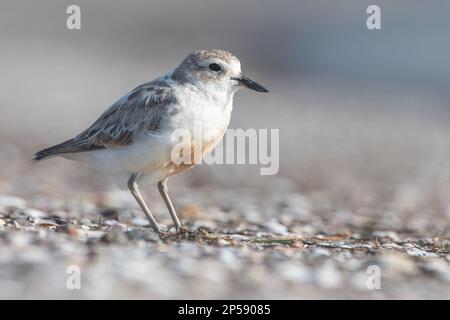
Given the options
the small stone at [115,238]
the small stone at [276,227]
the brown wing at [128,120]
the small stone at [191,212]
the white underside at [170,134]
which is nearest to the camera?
the small stone at [115,238]

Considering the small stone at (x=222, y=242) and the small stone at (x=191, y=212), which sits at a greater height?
the small stone at (x=222, y=242)

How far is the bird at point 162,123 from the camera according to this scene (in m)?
6.41

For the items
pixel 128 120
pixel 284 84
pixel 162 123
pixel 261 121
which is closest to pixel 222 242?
pixel 162 123

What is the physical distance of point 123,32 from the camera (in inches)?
1270

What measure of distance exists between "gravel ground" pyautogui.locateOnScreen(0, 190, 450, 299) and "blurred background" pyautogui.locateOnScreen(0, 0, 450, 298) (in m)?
0.03

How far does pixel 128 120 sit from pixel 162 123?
554 millimetres

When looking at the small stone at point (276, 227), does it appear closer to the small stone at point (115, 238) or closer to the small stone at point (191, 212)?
the small stone at point (191, 212)

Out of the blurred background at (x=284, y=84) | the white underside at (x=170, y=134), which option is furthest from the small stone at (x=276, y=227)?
the blurred background at (x=284, y=84)

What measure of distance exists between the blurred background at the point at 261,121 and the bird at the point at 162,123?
87 cm

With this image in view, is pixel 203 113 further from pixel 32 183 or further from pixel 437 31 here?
pixel 437 31

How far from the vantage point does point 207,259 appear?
5520 mm

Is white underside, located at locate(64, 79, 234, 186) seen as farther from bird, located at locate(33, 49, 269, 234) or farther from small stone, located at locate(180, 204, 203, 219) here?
small stone, located at locate(180, 204, 203, 219)

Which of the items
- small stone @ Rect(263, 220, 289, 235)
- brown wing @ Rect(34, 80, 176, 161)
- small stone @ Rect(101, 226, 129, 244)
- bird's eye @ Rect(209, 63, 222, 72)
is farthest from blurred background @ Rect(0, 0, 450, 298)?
bird's eye @ Rect(209, 63, 222, 72)

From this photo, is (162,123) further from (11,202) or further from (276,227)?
(11,202)
